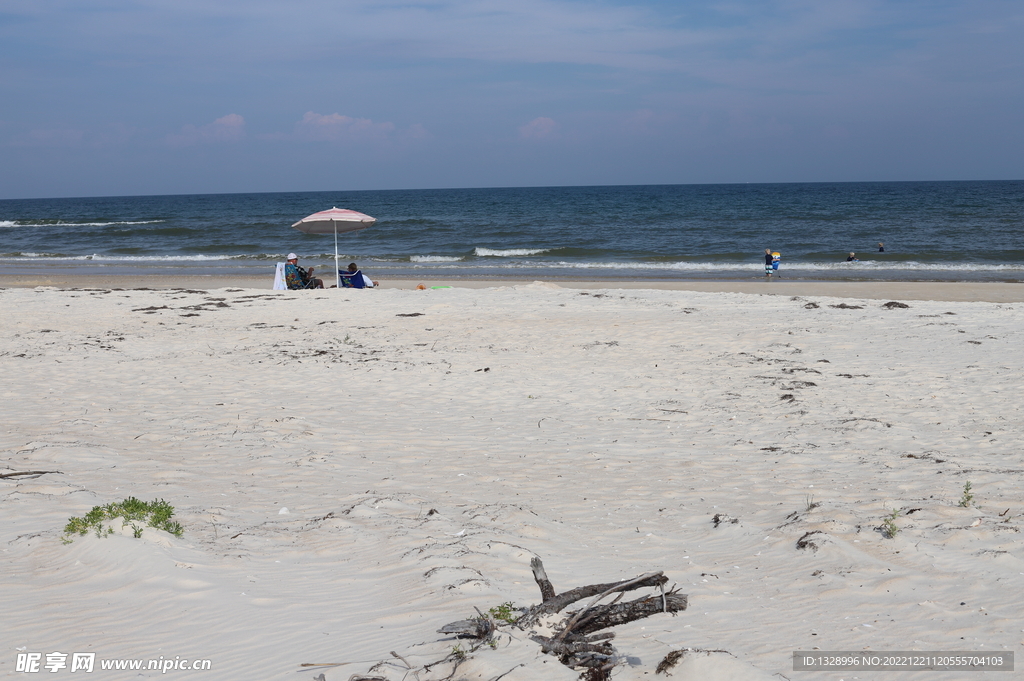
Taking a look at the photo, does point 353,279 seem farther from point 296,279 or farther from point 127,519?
point 127,519

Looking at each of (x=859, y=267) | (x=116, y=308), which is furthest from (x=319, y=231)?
(x=859, y=267)

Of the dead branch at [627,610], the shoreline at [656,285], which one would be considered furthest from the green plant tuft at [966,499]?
the shoreline at [656,285]

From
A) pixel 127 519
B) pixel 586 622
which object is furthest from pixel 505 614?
pixel 127 519

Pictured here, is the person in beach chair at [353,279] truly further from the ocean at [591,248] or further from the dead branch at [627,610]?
the dead branch at [627,610]

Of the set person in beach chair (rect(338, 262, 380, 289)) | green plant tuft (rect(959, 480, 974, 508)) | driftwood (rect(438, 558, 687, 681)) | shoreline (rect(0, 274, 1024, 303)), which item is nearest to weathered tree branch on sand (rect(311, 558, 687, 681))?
driftwood (rect(438, 558, 687, 681))

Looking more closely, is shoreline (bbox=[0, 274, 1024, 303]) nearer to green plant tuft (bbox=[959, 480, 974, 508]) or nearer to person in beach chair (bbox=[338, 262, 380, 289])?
person in beach chair (bbox=[338, 262, 380, 289])

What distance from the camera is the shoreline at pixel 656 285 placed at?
1817cm

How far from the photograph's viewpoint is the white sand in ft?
10.7

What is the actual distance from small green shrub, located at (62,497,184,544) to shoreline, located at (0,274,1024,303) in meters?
14.0

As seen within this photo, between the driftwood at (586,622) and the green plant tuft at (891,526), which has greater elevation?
the driftwood at (586,622)

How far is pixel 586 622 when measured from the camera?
118 inches

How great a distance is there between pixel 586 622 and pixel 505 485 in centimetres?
255

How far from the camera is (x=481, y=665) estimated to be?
280 cm

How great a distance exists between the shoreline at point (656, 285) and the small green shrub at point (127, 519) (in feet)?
45.9
